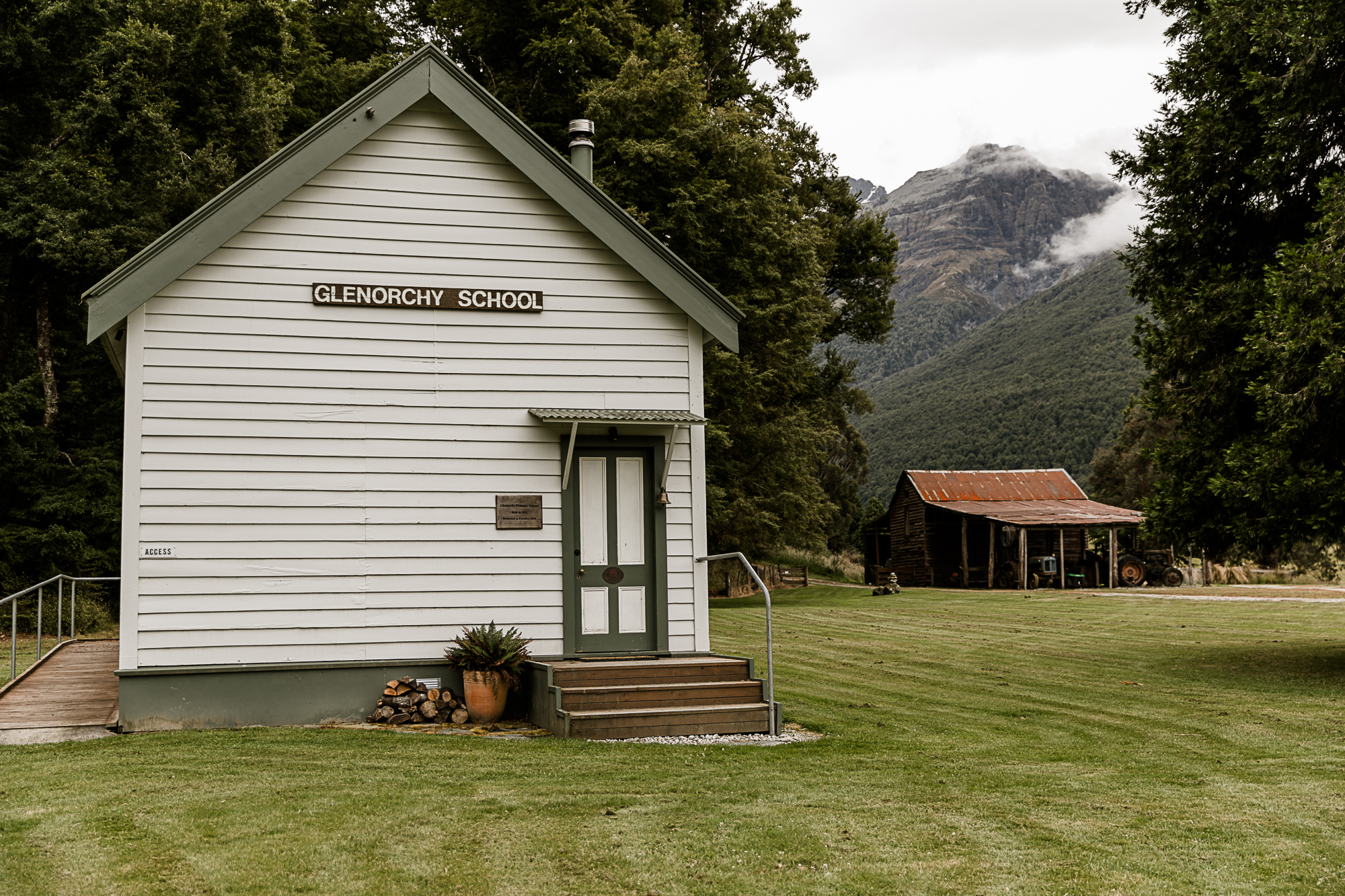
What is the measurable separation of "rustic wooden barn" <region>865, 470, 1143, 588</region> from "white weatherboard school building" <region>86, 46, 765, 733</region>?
97.0 ft

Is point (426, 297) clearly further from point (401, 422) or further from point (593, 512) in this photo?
point (593, 512)

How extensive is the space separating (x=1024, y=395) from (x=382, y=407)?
294ft

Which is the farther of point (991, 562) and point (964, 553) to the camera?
point (964, 553)

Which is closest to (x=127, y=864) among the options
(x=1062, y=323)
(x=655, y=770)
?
(x=655, y=770)

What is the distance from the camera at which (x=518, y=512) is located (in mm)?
11758

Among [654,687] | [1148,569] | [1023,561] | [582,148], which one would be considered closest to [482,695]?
[654,687]

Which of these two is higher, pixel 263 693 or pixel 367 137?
pixel 367 137

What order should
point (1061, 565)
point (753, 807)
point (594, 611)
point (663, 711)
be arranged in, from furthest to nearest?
point (1061, 565)
point (594, 611)
point (663, 711)
point (753, 807)

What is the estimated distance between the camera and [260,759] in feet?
28.6

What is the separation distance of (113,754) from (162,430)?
130 inches

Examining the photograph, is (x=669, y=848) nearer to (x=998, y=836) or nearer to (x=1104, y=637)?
(x=998, y=836)

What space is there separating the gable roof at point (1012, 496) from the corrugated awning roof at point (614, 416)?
29.2 meters

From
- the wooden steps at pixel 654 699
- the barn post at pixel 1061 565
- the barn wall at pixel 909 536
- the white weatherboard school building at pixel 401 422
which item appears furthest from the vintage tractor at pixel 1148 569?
the wooden steps at pixel 654 699

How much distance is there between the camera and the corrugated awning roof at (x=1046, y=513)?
38.0 m
